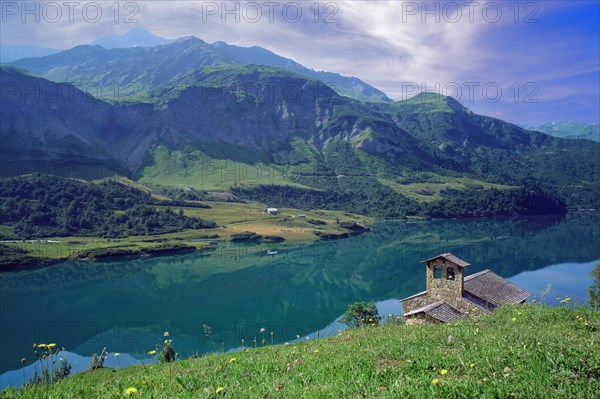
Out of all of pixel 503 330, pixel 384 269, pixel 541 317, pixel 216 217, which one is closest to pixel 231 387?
pixel 503 330

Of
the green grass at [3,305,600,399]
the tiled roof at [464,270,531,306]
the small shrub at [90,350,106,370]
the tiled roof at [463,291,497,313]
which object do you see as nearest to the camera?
the green grass at [3,305,600,399]

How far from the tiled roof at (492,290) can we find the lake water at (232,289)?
7.63 meters

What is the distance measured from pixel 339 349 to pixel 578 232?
6869 inches

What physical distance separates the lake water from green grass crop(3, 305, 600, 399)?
31.4 metres

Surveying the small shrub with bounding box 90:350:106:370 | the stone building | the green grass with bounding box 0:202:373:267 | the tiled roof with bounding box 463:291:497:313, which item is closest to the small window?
the stone building

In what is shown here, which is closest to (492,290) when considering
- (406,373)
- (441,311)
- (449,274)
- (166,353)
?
(449,274)

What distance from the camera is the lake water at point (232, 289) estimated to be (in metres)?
56.5

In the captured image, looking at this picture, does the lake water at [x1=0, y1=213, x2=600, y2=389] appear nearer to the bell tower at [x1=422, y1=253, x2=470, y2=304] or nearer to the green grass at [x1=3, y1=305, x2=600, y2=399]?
the bell tower at [x1=422, y1=253, x2=470, y2=304]

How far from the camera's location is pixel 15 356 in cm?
4931

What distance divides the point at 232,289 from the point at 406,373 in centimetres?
7918

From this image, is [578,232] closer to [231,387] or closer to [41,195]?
[231,387]

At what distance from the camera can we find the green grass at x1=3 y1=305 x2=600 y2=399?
6.15 m

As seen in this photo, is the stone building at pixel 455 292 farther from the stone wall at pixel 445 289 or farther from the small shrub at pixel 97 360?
the small shrub at pixel 97 360

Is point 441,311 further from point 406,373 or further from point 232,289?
point 232,289
